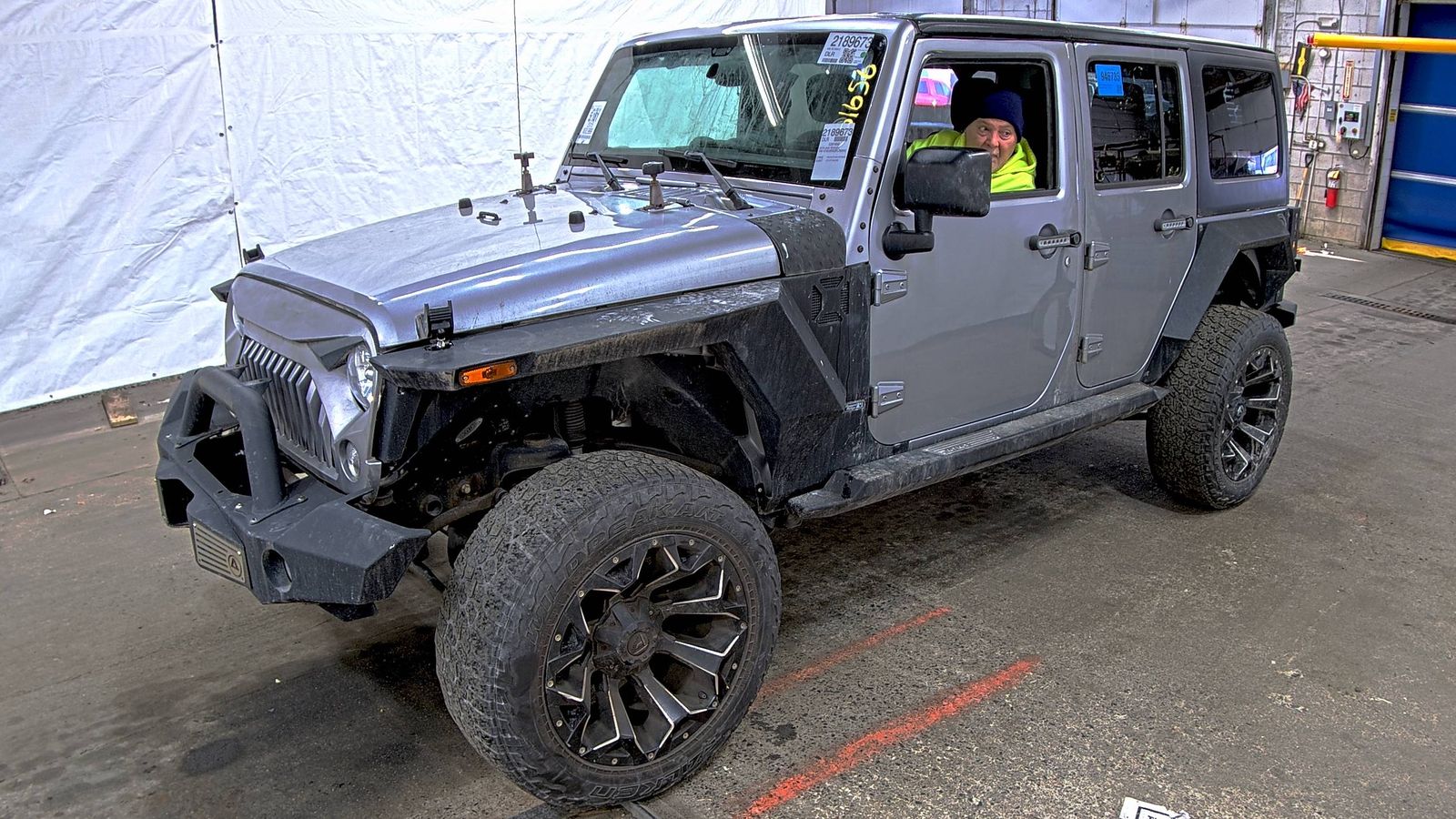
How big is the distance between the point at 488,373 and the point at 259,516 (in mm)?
779

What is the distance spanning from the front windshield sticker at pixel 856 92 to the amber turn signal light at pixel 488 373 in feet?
4.68

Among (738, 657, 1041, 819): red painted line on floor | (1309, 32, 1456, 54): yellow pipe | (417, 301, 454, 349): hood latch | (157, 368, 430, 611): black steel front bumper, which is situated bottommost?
(738, 657, 1041, 819): red painted line on floor

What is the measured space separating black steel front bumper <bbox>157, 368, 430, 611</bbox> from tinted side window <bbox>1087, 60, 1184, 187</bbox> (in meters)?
2.85

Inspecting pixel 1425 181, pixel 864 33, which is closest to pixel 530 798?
pixel 864 33

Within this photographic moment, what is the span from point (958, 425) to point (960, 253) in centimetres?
61

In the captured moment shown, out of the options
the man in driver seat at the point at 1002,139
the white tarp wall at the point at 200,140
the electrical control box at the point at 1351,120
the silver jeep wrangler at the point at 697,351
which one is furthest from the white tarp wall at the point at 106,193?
the electrical control box at the point at 1351,120

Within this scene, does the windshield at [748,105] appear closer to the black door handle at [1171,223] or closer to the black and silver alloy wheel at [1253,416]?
the black door handle at [1171,223]

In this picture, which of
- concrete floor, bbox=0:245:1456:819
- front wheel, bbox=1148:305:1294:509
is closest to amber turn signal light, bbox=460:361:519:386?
concrete floor, bbox=0:245:1456:819

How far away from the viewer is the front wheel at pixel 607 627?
267 cm

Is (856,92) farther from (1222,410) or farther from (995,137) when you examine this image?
(1222,410)

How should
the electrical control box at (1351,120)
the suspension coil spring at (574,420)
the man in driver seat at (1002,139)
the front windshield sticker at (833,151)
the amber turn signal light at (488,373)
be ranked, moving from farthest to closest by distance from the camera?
the electrical control box at (1351,120)
the man in driver seat at (1002,139)
the front windshield sticker at (833,151)
the suspension coil spring at (574,420)
the amber turn signal light at (488,373)

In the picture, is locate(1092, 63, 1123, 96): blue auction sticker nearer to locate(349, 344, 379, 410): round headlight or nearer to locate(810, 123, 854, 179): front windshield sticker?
locate(810, 123, 854, 179): front windshield sticker

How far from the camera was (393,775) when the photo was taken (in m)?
3.13

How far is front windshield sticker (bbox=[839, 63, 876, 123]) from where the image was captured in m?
3.46
